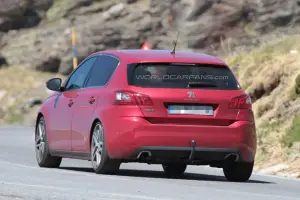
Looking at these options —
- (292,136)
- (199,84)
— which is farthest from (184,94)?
(292,136)

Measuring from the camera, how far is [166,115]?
13812 millimetres

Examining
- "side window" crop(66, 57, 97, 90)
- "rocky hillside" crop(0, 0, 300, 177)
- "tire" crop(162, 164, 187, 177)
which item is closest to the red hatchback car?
"side window" crop(66, 57, 97, 90)

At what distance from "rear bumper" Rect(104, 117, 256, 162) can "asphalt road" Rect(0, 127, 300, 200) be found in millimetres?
342

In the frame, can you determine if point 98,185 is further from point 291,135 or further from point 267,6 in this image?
point 267,6

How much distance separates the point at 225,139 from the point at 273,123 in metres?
6.29

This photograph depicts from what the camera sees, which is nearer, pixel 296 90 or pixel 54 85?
pixel 54 85

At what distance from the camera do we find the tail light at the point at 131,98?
13812 mm

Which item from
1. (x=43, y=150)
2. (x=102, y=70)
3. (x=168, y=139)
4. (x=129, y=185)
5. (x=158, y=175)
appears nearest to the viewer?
(x=129, y=185)

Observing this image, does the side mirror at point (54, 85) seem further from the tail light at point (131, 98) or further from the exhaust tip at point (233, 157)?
the exhaust tip at point (233, 157)

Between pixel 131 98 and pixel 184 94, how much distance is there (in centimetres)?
65

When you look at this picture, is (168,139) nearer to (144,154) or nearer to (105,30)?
(144,154)

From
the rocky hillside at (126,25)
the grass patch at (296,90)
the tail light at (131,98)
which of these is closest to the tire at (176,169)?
the tail light at (131,98)

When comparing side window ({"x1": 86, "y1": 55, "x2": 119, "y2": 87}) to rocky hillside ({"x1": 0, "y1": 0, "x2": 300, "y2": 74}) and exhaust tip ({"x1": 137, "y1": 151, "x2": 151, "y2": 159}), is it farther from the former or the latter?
rocky hillside ({"x1": 0, "y1": 0, "x2": 300, "y2": 74})

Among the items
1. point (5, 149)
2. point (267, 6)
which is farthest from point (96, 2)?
point (5, 149)
